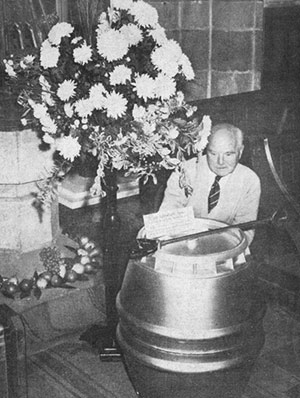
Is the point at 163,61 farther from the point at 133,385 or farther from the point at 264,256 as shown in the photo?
the point at 264,256

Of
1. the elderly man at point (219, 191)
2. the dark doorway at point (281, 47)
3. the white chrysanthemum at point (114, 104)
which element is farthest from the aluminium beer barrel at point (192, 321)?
the dark doorway at point (281, 47)

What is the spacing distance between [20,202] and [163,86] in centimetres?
172

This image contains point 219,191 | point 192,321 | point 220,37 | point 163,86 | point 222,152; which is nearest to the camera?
point 192,321

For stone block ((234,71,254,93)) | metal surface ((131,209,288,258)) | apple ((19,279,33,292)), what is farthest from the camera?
stone block ((234,71,254,93))

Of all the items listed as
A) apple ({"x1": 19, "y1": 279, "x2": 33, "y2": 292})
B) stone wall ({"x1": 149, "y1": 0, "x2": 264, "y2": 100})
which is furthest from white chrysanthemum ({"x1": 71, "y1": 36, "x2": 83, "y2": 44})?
stone wall ({"x1": 149, "y1": 0, "x2": 264, "y2": 100})

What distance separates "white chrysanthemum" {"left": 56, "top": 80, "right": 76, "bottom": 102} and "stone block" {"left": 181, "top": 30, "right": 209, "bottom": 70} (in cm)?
420

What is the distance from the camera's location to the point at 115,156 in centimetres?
330

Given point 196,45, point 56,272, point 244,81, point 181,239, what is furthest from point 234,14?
point 181,239

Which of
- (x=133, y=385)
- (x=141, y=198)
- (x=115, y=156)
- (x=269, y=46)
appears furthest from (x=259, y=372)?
(x=269, y=46)

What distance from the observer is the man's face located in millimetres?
3646

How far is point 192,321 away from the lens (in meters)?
2.88

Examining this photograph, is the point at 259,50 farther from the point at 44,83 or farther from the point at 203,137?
the point at 44,83

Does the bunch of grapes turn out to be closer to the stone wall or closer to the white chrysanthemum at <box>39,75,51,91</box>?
the white chrysanthemum at <box>39,75,51,91</box>

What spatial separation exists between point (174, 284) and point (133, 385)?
0.76 meters
